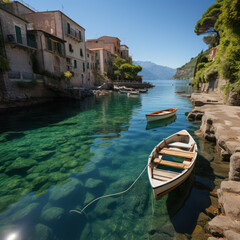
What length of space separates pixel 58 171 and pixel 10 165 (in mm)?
2636

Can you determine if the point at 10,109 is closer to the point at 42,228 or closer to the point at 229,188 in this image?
the point at 42,228

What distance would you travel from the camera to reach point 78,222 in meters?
4.51

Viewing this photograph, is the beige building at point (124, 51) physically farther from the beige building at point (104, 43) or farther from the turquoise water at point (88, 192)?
the turquoise water at point (88, 192)

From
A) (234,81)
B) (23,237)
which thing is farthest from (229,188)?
(234,81)

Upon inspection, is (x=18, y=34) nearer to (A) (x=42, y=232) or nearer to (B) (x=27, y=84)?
(B) (x=27, y=84)

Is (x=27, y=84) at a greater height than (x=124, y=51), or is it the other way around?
(x=124, y=51)

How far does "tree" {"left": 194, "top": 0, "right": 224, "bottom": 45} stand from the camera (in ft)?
124

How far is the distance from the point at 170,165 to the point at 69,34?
109 ft

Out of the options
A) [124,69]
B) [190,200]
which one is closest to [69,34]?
[124,69]

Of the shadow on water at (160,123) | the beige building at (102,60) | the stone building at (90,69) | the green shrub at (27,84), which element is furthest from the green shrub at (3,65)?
the beige building at (102,60)

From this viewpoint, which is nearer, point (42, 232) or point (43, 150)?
point (42, 232)

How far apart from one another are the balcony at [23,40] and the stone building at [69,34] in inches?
172

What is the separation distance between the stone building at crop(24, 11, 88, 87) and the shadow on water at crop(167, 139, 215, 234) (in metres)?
29.6

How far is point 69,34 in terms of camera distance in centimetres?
3064
